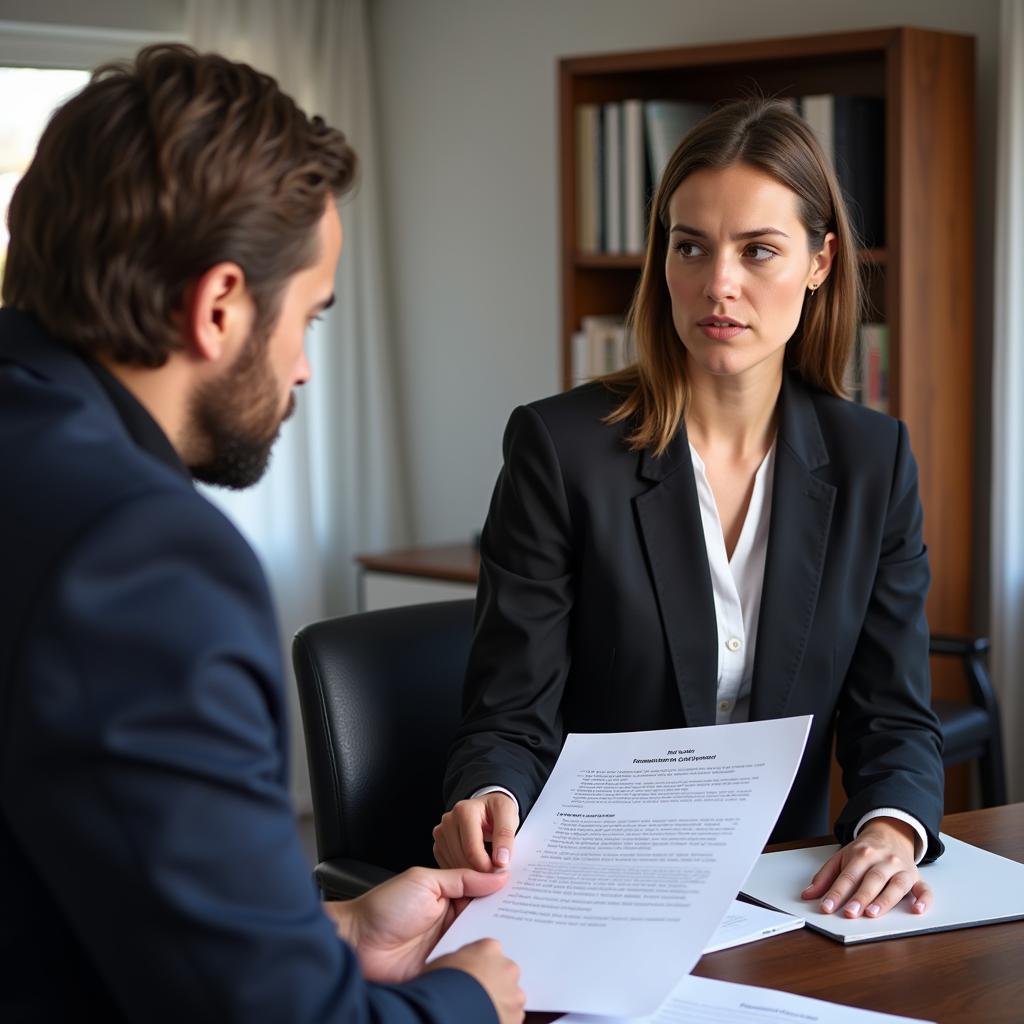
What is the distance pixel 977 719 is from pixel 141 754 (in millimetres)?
2581

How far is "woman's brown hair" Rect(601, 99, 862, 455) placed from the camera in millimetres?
1851

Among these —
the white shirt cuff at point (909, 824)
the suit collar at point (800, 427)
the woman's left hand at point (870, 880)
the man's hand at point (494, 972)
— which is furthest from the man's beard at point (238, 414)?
the suit collar at point (800, 427)

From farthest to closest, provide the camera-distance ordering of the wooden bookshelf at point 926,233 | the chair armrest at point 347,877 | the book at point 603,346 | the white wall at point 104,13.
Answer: the white wall at point 104,13 < the book at point 603,346 < the wooden bookshelf at point 926,233 < the chair armrest at point 347,877

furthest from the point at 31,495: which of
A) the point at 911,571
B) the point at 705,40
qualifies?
the point at 705,40

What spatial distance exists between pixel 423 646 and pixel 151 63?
42.8 inches

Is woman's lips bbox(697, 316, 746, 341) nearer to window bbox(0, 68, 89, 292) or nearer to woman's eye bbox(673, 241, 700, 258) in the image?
woman's eye bbox(673, 241, 700, 258)

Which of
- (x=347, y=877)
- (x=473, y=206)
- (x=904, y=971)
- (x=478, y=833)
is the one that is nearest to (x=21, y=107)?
(x=473, y=206)

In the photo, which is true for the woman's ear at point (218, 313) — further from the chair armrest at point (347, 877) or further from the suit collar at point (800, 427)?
the suit collar at point (800, 427)

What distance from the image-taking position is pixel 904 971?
126 centimetres

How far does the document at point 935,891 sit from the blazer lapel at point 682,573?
0.30 metres

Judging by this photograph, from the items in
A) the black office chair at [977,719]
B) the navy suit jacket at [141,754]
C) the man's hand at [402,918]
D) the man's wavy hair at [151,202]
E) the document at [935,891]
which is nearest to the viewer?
the navy suit jacket at [141,754]

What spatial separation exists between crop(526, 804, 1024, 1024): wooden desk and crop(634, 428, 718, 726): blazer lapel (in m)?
0.51

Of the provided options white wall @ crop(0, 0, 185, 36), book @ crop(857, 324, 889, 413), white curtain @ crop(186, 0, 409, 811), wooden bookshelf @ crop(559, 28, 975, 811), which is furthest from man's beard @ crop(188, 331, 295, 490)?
white wall @ crop(0, 0, 185, 36)

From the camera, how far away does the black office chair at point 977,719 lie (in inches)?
120
